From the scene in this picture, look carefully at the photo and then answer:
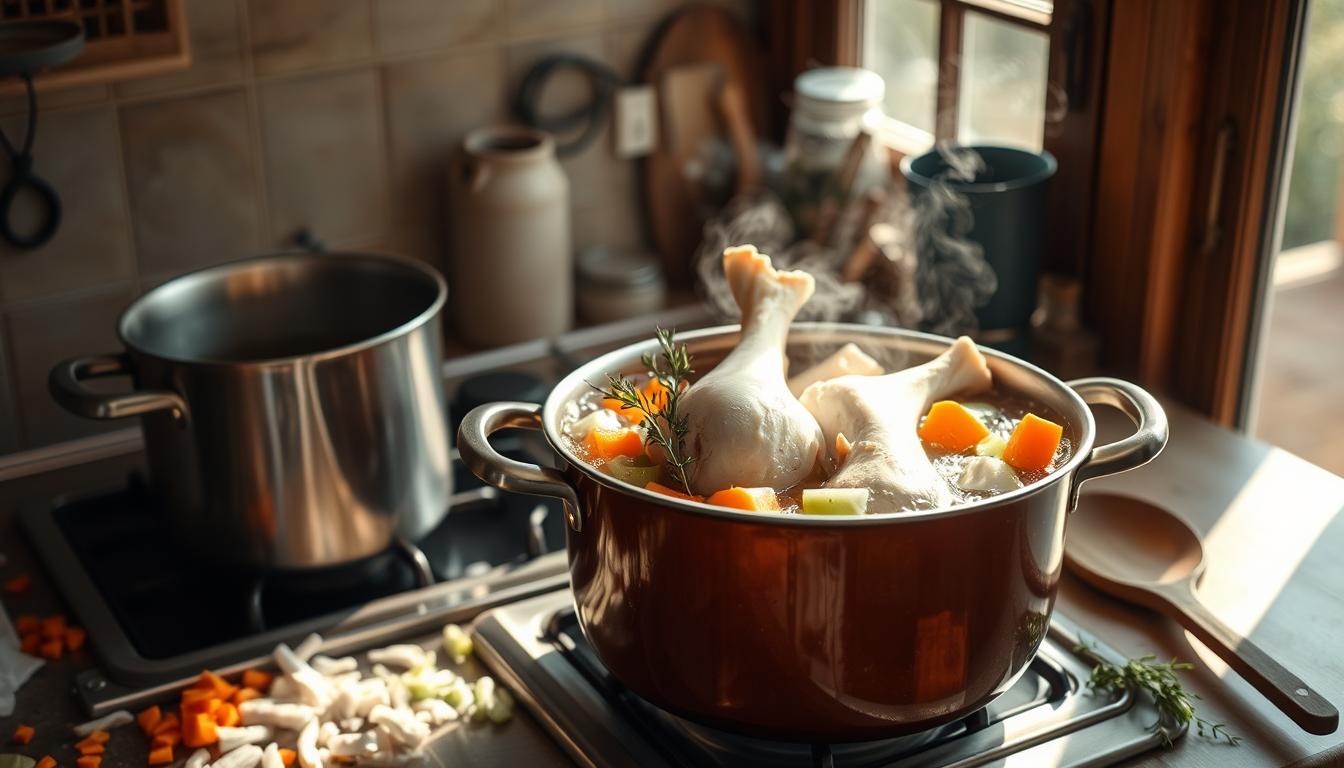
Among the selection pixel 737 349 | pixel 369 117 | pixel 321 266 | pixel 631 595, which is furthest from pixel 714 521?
pixel 369 117

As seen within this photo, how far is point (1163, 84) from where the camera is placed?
51.8 inches

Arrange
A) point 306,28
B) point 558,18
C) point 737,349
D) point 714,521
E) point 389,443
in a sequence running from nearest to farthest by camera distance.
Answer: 1. point 714,521
2. point 737,349
3. point 389,443
4. point 306,28
5. point 558,18

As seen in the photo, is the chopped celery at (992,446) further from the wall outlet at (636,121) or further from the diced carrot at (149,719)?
the wall outlet at (636,121)

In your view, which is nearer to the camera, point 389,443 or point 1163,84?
point 389,443

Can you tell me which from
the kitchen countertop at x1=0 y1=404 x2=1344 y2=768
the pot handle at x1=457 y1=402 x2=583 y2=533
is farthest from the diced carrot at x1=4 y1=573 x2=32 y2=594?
the pot handle at x1=457 y1=402 x2=583 y2=533

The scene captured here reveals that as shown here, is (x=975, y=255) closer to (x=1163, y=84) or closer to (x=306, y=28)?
(x=1163, y=84)

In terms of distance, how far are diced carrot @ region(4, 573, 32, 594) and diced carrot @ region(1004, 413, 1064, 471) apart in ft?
2.70

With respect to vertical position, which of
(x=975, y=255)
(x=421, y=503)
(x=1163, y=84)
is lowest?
(x=421, y=503)

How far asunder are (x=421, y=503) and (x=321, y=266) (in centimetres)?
26

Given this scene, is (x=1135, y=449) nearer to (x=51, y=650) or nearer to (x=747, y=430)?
(x=747, y=430)

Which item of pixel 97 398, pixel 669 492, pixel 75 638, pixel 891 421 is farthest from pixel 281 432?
pixel 891 421

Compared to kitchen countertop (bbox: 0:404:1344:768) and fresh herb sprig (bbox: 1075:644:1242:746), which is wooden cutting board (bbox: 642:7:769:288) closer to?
kitchen countertop (bbox: 0:404:1344:768)

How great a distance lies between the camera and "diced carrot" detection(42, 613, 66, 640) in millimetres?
1108

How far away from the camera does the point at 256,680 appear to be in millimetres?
1044
